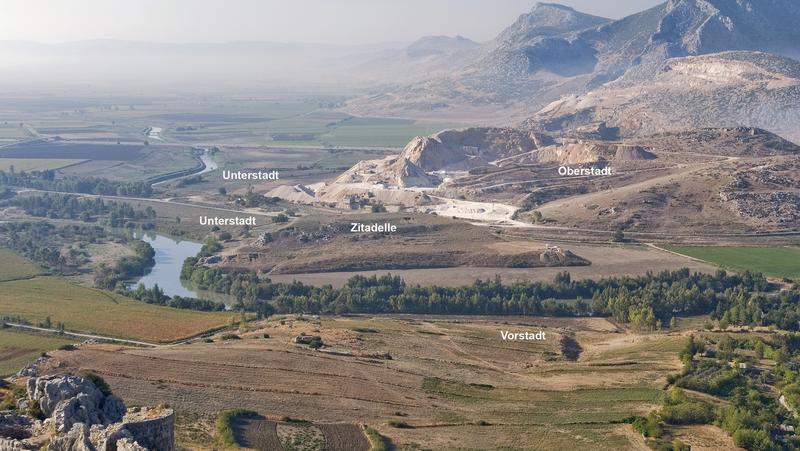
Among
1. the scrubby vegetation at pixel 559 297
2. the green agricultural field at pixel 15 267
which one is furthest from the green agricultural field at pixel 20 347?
the green agricultural field at pixel 15 267

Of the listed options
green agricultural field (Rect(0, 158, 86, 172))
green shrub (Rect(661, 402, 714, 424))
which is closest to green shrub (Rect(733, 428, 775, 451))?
green shrub (Rect(661, 402, 714, 424))

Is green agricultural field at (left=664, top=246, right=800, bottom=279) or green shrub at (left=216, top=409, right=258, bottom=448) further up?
green agricultural field at (left=664, top=246, right=800, bottom=279)

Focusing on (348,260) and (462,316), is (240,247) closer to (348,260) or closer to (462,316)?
(348,260)

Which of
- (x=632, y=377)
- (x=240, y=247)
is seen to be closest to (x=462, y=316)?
(x=632, y=377)

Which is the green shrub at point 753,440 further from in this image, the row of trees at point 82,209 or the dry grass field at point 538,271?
the row of trees at point 82,209

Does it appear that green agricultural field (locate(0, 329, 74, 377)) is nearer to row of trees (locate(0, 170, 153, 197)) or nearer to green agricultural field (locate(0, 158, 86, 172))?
row of trees (locate(0, 170, 153, 197))

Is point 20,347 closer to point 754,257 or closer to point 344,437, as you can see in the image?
point 344,437
